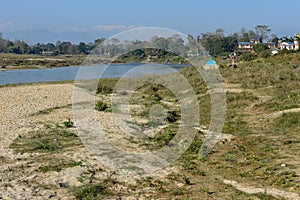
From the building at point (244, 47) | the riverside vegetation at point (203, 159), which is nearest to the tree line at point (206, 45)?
the building at point (244, 47)

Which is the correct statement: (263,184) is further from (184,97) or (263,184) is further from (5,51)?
(5,51)

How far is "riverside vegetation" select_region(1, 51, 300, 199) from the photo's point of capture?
23.1ft

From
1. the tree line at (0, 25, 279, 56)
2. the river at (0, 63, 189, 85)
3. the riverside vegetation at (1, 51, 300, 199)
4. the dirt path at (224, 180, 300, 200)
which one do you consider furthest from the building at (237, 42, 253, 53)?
the dirt path at (224, 180, 300, 200)

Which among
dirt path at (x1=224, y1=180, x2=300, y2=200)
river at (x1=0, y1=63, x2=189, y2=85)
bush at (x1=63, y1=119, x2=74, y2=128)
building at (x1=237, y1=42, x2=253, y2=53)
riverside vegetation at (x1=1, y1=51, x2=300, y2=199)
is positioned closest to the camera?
dirt path at (x1=224, y1=180, x2=300, y2=200)

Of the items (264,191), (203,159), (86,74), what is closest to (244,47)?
(86,74)

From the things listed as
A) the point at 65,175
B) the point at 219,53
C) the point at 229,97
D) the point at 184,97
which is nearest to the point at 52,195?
the point at 65,175

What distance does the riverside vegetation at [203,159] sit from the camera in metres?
7.04

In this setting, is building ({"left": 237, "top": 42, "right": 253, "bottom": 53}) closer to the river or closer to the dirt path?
the river

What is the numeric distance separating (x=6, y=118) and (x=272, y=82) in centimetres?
1191

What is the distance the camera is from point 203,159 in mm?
9078

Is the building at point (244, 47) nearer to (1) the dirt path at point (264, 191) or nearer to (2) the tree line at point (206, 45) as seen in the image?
(2) the tree line at point (206, 45)

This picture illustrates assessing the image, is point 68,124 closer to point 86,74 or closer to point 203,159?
point 203,159

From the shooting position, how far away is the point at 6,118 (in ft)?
47.2

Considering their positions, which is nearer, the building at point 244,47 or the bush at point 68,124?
the bush at point 68,124
